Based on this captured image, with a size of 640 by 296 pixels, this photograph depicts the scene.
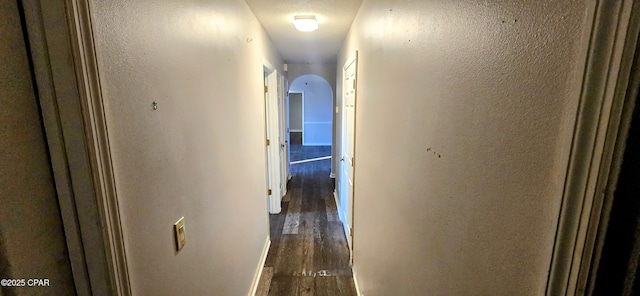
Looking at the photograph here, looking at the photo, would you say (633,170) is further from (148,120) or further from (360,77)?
(360,77)

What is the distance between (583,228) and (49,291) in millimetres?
1040

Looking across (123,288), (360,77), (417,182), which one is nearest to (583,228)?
(417,182)

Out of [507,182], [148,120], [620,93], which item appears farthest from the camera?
[148,120]

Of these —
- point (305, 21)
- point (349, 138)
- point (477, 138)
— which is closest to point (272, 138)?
point (349, 138)

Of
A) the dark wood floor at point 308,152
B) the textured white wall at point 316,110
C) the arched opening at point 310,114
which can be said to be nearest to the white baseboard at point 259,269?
the dark wood floor at point 308,152

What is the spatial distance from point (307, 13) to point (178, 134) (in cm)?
171

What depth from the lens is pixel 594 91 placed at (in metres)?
0.37

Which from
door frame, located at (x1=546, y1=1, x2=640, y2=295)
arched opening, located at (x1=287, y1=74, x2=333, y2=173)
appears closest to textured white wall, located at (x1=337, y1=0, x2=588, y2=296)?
door frame, located at (x1=546, y1=1, x2=640, y2=295)

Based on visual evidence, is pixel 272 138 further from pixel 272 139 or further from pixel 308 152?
pixel 308 152

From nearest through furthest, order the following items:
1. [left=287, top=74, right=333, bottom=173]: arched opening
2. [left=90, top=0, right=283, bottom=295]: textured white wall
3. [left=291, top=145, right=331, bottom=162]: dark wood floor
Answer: [left=90, top=0, right=283, bottom=295]: textured white wall, [left=291, top=145, right=331, bottom=162]: dark wood floor, [left=287, top=74, right=333, bottom=173]: arched opening

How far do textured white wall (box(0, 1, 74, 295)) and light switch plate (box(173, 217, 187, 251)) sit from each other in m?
0.39

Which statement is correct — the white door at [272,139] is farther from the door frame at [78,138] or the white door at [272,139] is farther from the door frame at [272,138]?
the door frame at [78,138]

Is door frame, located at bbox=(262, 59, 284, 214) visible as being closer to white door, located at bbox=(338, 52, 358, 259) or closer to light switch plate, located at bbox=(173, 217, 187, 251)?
white door, located at bbox=(338, 52, 358, 259)

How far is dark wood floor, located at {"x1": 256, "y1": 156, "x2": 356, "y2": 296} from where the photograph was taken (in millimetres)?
2340
